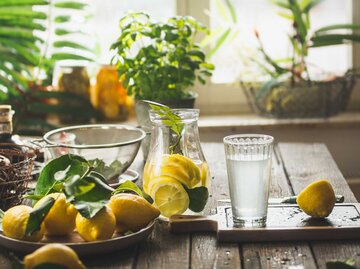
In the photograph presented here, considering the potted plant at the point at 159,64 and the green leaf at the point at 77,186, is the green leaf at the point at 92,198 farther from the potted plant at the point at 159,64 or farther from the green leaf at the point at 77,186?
the potted plant at the point at 159,64

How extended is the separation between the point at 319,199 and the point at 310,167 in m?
0.57

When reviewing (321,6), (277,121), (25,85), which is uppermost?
(321,6)

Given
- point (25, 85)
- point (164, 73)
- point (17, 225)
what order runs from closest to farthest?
point (17, 225)
point (164, 73)
point (25, 85)

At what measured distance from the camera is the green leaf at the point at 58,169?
1.33 m

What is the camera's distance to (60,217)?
125cm

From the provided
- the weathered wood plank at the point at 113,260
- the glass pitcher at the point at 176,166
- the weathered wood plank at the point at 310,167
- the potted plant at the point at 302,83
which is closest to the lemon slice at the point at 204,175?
the glass pitcher at the point at 176,166

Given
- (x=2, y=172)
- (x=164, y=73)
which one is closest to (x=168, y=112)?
(x=2, y=172)

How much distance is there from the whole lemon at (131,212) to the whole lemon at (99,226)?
0.04 meters

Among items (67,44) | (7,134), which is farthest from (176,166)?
(67,44)

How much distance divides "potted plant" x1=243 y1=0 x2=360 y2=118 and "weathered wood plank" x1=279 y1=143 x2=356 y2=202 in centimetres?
57

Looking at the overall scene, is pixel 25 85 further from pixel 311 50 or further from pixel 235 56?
pixel 311 50

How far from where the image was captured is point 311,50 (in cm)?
298

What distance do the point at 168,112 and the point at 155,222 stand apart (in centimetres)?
20

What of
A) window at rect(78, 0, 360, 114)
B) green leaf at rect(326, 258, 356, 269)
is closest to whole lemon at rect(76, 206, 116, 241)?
green leaf at rect(326, 258, 356, 269)
